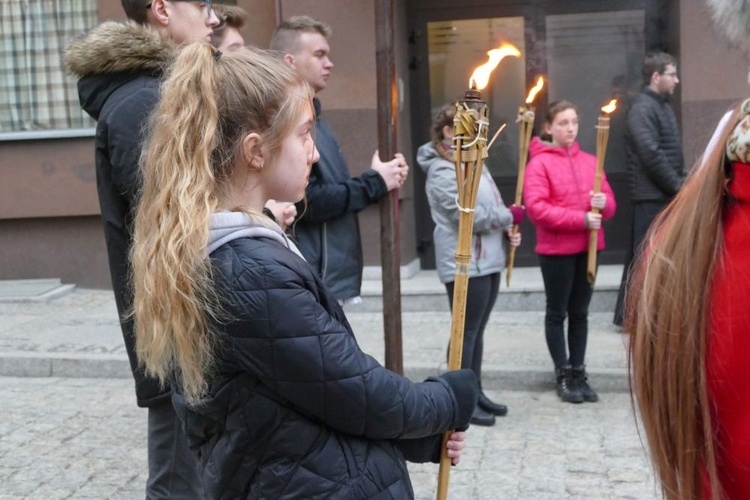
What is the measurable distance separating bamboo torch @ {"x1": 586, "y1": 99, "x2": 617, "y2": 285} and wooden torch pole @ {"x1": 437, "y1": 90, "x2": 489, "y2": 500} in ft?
11.3

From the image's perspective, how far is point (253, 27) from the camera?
9117mm

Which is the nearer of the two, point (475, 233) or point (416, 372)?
point (475, 233)

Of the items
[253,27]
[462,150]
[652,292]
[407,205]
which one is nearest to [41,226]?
[253,27]

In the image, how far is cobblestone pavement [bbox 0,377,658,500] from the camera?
4.86 m

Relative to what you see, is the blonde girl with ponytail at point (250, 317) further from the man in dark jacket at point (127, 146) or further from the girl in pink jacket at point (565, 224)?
the girl in pink jacket at point (565, 224)

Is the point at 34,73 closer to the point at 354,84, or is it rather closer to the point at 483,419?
the point at 354,84

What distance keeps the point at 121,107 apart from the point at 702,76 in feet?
21.5

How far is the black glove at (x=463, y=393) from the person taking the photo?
240 cm

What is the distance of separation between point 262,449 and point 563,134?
4.38m

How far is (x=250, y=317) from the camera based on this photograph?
6.86ft

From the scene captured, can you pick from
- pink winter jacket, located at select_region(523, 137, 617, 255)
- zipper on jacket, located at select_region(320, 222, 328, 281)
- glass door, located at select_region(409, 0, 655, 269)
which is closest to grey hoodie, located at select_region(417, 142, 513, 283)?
pink winter jacket, located at select_region(523, 137, 617, 255)

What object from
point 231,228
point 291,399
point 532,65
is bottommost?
point 291,399

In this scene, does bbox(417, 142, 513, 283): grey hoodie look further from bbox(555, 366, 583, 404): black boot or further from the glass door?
the glass door

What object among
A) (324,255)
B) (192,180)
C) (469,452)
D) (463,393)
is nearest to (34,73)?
(324,255)
